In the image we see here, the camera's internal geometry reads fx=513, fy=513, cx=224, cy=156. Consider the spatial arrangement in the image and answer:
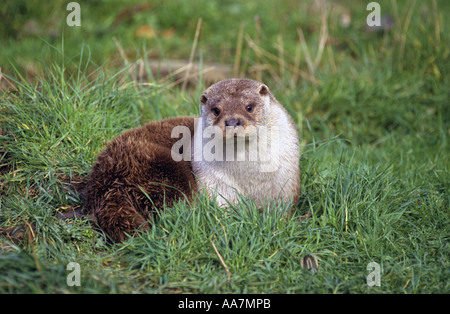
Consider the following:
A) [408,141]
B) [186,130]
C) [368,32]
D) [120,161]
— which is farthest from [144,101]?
[368,32]

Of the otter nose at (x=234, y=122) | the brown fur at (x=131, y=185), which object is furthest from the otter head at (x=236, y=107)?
the brown fur at (x=131, y=185)

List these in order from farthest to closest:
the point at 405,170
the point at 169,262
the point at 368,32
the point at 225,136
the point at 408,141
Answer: the point at 368,32 → the point at 408,141 → the point at 405,170 → the point at 225,136 → the point at 169,262

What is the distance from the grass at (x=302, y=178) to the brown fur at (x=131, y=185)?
121mm

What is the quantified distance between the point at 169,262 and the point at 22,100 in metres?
1.86

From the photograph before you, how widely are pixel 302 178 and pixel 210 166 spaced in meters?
0.77

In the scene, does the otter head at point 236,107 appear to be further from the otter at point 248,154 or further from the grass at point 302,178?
the grass at point 302,178

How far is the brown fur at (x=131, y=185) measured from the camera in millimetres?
3096

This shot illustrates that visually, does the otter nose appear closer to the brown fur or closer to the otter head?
the otter head

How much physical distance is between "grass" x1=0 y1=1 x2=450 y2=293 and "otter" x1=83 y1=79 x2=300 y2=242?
0.15m

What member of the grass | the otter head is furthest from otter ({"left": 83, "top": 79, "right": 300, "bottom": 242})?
the grass

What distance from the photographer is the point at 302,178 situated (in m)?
3.73

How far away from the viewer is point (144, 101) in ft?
14.4
